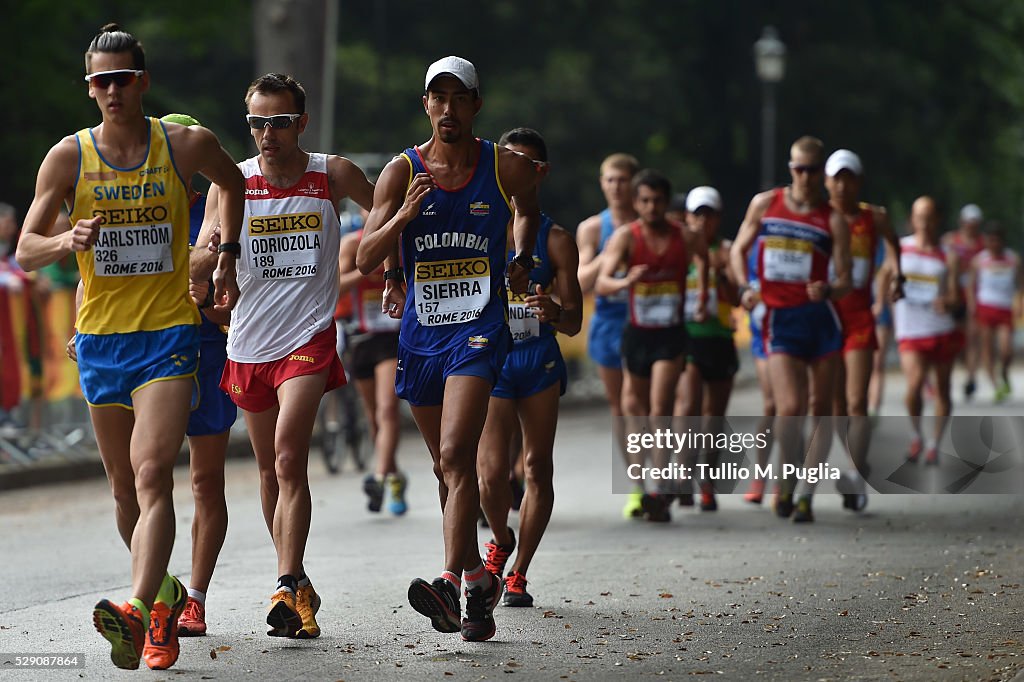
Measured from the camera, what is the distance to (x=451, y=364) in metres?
7.25

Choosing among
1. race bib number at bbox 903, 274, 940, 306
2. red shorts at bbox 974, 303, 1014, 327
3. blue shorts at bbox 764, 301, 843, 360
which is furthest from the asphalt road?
red shorts at bbox 974, 303, 1014, 327

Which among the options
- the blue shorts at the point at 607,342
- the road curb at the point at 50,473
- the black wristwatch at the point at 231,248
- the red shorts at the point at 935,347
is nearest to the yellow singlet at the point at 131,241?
the black wristwatch at the point at 231,248

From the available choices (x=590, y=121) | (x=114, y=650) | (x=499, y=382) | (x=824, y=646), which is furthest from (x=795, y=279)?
(x=590, y=121)

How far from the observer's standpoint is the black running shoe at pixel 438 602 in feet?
22.7

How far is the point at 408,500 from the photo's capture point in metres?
13.2

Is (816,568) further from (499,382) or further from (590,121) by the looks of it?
(590,121)

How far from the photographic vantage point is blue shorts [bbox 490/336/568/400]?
8211mm

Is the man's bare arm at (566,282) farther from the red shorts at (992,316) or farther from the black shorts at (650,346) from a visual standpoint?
the red shorts at (992,316)

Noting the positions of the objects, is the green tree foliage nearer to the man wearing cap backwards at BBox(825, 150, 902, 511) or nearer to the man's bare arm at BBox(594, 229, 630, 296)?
the man wearing cap backwards at BBox(825, 150, 902, 511)

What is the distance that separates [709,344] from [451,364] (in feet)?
18.0

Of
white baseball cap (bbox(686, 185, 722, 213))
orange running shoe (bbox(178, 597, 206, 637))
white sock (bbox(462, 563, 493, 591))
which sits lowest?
orange running shoe (bbox(178, 597, 206, 637))

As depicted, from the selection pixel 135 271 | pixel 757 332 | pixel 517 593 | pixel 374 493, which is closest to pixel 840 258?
pixel 757 332

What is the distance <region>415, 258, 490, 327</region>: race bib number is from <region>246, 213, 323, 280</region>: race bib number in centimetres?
48

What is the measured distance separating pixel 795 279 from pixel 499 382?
12.3 feet
